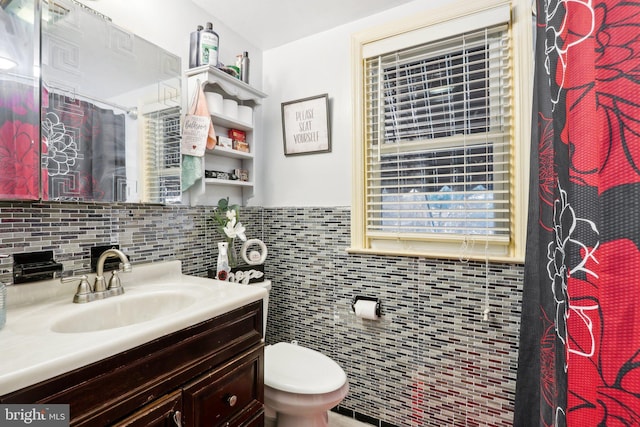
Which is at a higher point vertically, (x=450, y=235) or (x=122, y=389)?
(x=450, y=235)

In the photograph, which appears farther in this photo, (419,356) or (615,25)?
(419,356)

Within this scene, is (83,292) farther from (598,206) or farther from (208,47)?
(598,206)

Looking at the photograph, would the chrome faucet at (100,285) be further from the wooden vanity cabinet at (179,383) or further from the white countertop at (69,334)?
the wooden vanity cabinet at (179,383)

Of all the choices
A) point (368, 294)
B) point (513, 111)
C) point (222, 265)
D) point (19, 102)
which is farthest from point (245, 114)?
point (513, 111)

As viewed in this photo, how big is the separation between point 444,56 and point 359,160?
703 mm

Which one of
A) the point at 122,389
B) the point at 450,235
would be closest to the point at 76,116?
the point at 122,389

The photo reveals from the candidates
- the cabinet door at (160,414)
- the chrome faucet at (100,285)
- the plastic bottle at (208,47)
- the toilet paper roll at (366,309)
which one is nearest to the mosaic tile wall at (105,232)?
the chrome faucet at (100,285)

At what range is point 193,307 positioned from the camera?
1034 millimetres

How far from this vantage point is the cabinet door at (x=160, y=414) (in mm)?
815

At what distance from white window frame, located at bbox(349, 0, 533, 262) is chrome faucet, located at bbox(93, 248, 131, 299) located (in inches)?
45.0

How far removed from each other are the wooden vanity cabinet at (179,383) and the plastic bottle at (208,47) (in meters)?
1.26

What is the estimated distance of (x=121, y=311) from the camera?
3.82 ft

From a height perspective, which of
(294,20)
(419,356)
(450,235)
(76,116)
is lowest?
(419,356)

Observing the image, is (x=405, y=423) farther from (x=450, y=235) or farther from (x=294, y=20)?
(x=294, y=20)
